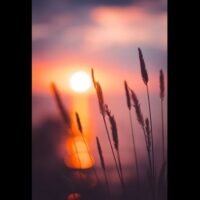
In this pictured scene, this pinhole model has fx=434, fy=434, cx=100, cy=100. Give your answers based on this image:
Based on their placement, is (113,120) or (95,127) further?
(95,127)

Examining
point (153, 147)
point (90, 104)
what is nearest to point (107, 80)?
point (90, 104)

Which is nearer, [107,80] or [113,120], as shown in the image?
[113,120]

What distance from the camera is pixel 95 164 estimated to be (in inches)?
61.2

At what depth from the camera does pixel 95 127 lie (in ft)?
5.22

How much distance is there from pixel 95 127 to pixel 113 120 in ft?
0.47
